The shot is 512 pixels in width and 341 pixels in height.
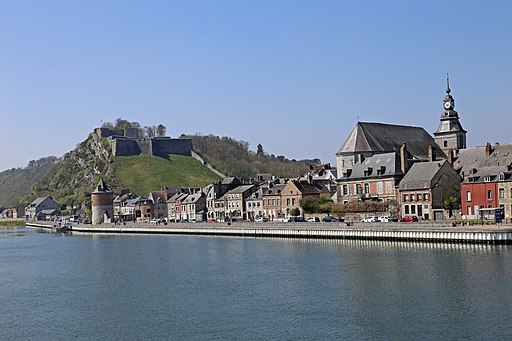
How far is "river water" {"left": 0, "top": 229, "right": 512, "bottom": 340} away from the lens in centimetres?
2470

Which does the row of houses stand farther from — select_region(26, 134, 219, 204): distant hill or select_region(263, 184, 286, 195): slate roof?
select_region(26, 134, 219, 204): distant hill

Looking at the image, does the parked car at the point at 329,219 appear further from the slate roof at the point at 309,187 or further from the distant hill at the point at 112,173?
the distant hill at the point at 112,173

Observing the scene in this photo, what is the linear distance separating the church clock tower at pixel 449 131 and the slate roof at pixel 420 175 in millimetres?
19434

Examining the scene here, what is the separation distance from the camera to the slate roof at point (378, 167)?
67938mm

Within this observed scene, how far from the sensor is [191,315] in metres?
27.6

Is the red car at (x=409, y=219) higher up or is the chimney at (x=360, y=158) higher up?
the chimney at (x=360, y=158)

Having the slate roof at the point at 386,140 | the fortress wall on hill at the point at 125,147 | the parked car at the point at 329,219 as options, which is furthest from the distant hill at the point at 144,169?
the parked car at the point at 329,219

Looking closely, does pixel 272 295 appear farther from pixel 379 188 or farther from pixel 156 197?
pixel 156 197

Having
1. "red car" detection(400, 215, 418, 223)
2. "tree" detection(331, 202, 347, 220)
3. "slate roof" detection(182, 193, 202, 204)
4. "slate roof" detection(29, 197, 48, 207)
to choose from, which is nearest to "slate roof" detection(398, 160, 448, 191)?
"red car" detection(400, 215, 418, 223)

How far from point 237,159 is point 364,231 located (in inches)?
3867

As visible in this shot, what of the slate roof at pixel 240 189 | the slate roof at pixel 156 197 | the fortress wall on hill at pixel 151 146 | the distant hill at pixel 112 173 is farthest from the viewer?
the fortress wall on hill at pixel 151 146

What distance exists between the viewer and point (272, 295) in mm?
30734

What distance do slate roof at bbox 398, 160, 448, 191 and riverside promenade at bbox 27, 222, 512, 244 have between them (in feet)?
27.3

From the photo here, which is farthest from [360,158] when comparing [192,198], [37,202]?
[37,202]
